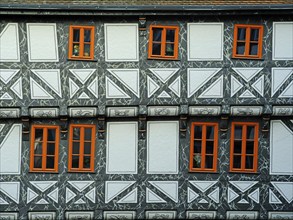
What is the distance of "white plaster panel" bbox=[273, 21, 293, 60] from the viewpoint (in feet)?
69.1

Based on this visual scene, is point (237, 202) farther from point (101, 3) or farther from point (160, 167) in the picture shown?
point (101, 3)

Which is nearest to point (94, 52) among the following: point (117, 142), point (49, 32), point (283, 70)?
point (49, 32)

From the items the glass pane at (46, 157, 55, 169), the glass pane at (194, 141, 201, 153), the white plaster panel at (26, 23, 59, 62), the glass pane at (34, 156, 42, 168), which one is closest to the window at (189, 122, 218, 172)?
the glass pane at (194, 141, 201, 153)

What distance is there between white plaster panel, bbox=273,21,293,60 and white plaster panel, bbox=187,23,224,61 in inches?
65.3

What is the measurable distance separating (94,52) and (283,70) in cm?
582

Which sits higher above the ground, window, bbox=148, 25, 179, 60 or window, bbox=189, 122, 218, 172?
window, bbox=148, 25, 179, 60

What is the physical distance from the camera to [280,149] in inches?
832

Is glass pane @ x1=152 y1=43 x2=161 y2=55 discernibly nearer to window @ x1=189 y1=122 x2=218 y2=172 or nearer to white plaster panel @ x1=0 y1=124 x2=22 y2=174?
window @ x1=189 y1=122 x2=218 y2=172

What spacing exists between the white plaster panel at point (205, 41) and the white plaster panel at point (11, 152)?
19.0 ft

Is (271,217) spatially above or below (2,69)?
below

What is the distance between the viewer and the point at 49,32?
69.2ft

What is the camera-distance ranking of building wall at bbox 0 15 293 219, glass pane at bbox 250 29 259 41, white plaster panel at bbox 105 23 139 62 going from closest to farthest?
building wall at bbox 0 15 293 219, white plaster panel at bbox 105 23 139 62, glass pane at bbox 250 29 259 41

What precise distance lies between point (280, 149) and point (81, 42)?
6.95m

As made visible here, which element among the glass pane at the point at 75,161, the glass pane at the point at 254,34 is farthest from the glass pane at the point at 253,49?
the glass pane at the point at 75,161
